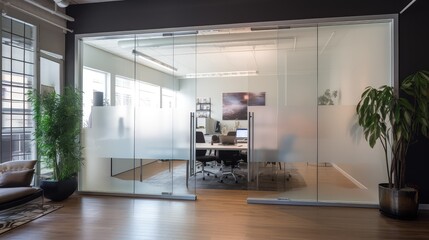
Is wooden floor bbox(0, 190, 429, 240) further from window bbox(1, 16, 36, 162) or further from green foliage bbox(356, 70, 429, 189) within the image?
window bbox(1, 16, 36, 162)

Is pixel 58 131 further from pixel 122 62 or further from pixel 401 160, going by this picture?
pixel 401 160

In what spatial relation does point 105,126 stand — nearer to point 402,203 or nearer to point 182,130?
point 182,130

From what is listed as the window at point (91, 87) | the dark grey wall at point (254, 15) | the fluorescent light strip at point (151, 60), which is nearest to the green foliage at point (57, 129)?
the window at point (91, 87)

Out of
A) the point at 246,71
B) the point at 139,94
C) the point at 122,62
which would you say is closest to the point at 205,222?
the point at 139,94

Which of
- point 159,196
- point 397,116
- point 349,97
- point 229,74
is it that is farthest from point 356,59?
point 229,74

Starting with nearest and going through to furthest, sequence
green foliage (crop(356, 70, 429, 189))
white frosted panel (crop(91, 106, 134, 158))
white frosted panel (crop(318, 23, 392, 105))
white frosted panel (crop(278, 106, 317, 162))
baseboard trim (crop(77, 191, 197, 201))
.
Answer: green foliage (crop(356, 70, 429, 189)), white frosted panel (crop(318, 23, 392, 105)), white frosted panel (crop(278, 106, 317, 162)), baseboard trim (crop(77, 191, 197, 201)), white frosted panel (crop(91, 106, 134, 158))

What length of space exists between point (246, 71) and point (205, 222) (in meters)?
6.20

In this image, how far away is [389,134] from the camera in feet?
12.3

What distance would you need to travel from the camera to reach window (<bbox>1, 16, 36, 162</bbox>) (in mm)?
3889

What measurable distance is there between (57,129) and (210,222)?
2695 mm

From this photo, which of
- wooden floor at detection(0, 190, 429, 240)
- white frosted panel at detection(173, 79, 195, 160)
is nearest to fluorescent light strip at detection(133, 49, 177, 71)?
white frosted panel at detection(173, 79, 195, 160)

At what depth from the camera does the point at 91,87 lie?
483cm

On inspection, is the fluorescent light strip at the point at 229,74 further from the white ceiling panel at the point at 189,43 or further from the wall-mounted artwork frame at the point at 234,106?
the white ceiling panel at the point at 189,43

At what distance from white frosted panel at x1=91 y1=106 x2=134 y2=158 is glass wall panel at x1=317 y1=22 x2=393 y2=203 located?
9.97ft
